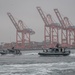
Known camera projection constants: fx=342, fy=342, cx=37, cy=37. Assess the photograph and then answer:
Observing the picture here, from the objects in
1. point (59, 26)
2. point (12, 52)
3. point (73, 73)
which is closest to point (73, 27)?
point (59, 26)

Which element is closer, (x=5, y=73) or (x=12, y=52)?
(x=5, y=73)

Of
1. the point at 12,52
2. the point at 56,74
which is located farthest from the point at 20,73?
the point at 12,52

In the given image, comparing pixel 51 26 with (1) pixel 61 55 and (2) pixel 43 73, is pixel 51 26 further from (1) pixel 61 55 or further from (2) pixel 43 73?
(2) pixel 43 73

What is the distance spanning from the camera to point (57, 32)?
7844 inches

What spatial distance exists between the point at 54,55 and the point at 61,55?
1948 mm

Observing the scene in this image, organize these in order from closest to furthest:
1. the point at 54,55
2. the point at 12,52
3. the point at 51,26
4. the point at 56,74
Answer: the point at 56,74 → the point at 54,55 → the point at 12,52 → the point at 51,26

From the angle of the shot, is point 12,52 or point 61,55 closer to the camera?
point 61,55

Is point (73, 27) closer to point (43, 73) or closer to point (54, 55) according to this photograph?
point (54, 55)

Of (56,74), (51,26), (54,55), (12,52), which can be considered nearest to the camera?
(56,74)

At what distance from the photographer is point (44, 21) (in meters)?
200

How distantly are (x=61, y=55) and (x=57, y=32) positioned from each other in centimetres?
10591

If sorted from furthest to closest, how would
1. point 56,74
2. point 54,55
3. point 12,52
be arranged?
point 12,52 < point 54,55 < point 56,74

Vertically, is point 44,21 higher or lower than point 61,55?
higher

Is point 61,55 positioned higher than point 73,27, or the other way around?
point 73,27
